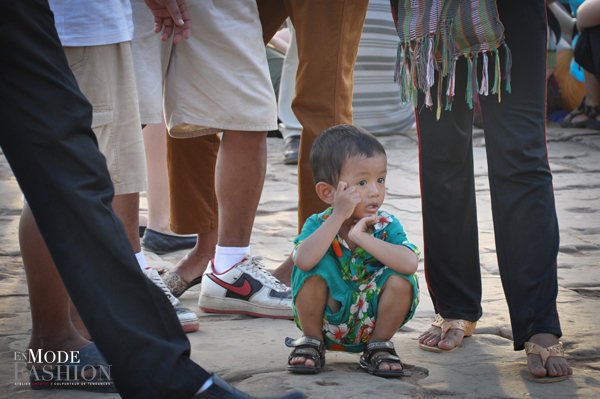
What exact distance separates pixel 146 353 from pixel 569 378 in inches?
41.7

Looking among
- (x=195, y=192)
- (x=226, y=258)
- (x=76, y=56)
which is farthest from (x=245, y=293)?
(x=76, y=56)

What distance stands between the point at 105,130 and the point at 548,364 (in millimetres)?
1304

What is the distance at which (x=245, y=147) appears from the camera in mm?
2154

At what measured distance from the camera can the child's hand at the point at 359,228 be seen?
5.26 feet

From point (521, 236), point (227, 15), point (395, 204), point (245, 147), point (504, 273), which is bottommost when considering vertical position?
point (395, 204)

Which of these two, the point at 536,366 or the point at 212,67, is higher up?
the point at 212,67

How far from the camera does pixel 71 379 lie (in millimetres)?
1491

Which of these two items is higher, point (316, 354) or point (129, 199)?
point (129, 199)

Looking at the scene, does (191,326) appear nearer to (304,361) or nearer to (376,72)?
(304,361)

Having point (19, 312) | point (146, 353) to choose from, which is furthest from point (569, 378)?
point (19, 312)

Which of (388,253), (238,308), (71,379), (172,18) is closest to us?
(71,379)

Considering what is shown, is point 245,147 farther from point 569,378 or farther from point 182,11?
point 569,378

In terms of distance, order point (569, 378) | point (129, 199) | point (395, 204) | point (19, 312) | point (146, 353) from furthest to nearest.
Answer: point (395, 204) < point (19, 312) < point (129, 199) < point (569, 378) < point (146, 353)

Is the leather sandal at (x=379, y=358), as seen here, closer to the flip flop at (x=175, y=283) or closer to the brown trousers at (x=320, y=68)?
the brown trousers at (x=320, y=68)
